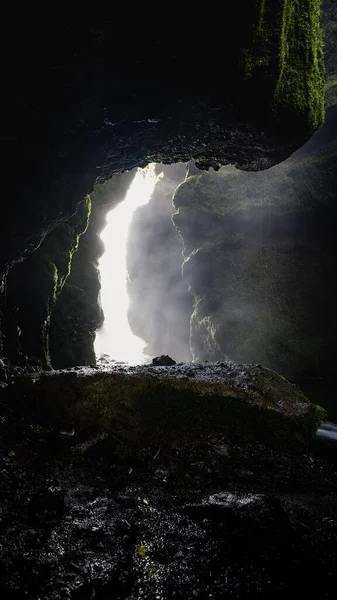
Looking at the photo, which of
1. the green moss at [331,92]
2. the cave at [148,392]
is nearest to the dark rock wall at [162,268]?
the green moss at [331,92]

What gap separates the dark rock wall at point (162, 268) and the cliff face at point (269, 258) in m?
12.4

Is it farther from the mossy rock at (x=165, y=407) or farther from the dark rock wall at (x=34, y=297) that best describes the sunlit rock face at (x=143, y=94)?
the mossy rock at (x=165, y=407)

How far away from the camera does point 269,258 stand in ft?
52.7

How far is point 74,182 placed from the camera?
561cm

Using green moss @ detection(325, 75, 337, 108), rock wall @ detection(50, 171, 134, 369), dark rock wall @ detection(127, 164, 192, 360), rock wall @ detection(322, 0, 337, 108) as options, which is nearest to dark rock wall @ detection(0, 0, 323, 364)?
rock wall @ detection(50, 171, 134, 369)

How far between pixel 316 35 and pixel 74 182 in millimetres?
4509

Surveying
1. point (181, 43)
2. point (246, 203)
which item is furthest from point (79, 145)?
point (246, 203)

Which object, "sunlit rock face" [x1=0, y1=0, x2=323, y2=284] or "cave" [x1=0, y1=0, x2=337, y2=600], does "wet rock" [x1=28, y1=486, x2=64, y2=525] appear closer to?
"cave" [x1=0, y1=0, x2=337, y2=600]

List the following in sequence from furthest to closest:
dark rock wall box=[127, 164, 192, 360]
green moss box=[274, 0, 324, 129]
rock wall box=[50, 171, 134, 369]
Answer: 1. dark rock wall box=[127, 164, 192, 360]
2. rock wall box=[50, 171, 134, 369]
3. green moss box=[274, 0, 324, 129]

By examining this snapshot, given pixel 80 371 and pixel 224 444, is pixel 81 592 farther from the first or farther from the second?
pixel 80 371

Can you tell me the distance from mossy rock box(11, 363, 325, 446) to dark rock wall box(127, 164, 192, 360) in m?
24.7

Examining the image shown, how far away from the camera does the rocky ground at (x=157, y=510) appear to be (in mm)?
1899

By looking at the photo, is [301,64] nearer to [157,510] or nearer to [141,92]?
[141,92]

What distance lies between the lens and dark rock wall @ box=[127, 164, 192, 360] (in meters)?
31.0
